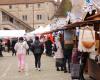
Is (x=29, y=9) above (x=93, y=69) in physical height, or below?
above

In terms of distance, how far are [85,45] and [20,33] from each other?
45866 mm

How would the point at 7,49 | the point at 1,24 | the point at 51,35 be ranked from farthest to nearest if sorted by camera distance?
the point at 1,24
the point at 7,49
the point at 51,35

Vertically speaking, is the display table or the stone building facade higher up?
the stone building facade

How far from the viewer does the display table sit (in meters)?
19.7

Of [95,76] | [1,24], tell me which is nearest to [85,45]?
[95,76]

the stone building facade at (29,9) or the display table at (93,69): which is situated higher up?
the stone building facade at (29,9)

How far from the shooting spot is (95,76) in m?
20.3

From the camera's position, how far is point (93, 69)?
68.0ft

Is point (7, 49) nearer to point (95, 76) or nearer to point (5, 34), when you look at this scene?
point (5, 34)

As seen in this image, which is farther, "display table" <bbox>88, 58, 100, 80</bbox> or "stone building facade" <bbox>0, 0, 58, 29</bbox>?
"stone building facade" <bbox>0, 0, 58, 29</bbox>

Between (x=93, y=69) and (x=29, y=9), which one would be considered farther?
(x=29, y=9)

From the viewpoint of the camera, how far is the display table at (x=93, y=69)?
19.7m

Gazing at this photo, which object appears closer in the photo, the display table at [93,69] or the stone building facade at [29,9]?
the display table at [93,69]

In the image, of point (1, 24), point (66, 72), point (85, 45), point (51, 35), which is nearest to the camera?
point (85, 45)
